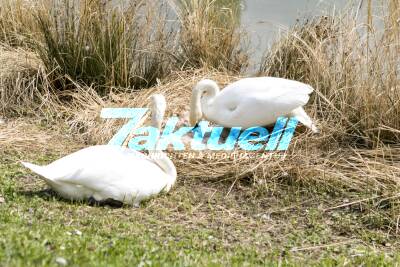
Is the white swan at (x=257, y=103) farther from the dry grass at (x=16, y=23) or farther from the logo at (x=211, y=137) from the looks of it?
the dry grass at (x=16, y=23)

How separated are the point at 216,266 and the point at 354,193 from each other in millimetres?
2198

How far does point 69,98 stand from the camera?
7.68m

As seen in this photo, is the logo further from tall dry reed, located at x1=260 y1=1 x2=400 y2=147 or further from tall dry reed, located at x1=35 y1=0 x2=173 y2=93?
tall dry reed, located at x1=35 y1=0 x2=173 y2=93

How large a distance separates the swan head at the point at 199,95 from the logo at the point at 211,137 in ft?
0.37

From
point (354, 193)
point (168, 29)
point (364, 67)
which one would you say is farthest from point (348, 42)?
point (168, 29)

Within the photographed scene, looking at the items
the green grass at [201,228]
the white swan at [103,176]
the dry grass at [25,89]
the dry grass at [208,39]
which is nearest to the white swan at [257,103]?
the green grass at [201,228]

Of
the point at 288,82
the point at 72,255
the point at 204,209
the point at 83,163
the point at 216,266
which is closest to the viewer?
the point at 72,255

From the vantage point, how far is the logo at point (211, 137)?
6.07m

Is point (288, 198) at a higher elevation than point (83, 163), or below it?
below

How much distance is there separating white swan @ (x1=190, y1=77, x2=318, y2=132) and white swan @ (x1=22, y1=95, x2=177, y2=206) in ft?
4.12

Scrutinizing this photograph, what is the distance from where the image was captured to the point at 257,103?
232 inches

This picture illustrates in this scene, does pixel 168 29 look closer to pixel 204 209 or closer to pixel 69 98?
pixel 69 98

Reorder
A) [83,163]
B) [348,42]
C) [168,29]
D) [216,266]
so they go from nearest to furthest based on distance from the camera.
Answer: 1. [216,266]
2. [83,163]
3. [348,42]
4. [168,29]

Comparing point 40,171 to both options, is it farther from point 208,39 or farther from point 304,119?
point 208,39
